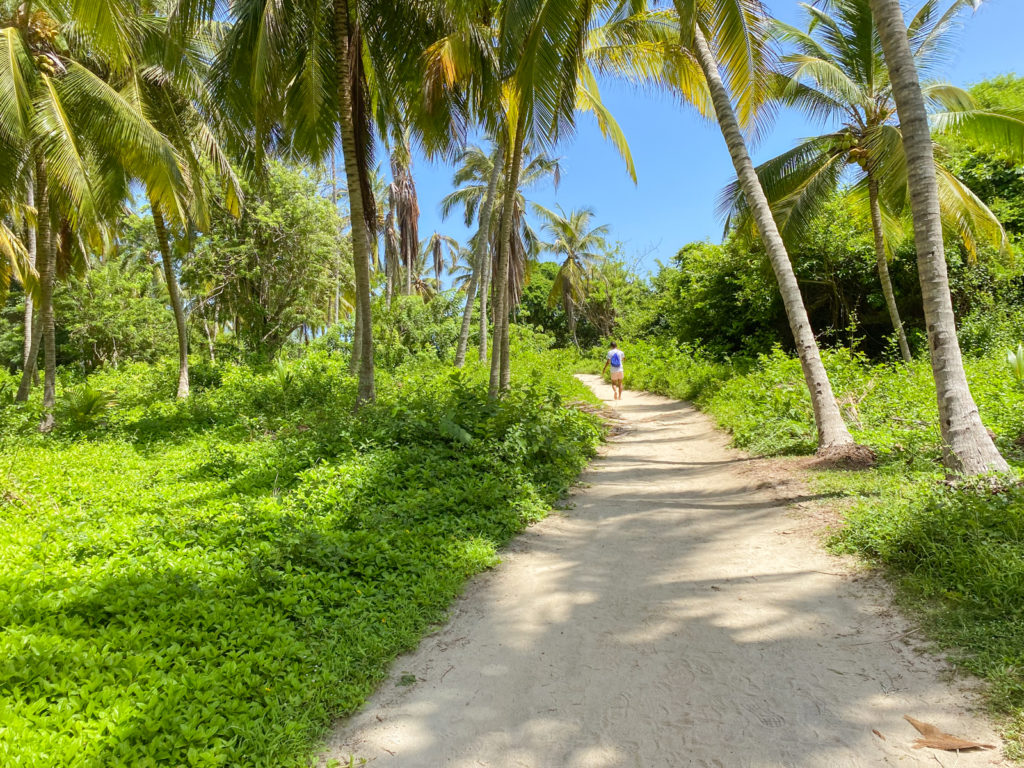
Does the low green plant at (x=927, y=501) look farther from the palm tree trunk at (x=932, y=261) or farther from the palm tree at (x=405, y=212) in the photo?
the palm tree at (x=405, y=212)

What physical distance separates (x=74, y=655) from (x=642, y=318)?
25.0m

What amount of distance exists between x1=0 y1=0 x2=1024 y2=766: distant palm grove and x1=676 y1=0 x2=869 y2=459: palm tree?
1.8 inches

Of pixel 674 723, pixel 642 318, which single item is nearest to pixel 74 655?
pixel 674 723

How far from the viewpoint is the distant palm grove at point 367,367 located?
9.40 feet

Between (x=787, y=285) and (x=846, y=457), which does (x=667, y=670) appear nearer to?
(x=846, y=457)

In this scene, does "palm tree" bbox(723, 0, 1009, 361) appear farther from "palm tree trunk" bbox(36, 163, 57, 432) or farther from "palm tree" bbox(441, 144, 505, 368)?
"palm tree trunk" bbox(36, 163, 57, 432)

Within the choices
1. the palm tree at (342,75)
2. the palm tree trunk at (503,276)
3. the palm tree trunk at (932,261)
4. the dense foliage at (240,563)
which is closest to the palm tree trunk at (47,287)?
the dense foliage at (240,563)

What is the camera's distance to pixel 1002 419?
592 centimetres

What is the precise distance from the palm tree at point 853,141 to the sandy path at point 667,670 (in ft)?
30.5

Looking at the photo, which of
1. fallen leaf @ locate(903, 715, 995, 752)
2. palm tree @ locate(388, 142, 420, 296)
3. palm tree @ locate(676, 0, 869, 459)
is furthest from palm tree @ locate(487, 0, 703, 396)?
palm tree @ locate(388, 142, 420, 296)

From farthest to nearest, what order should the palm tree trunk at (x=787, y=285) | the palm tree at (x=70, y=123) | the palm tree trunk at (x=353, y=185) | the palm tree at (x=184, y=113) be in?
1. the palm tree at (x=184, y=113)
2. the palm tree at (x=70, y=123)
3. the palm tree trunk at (x=353, y=185)
4. the palm tree trunk at (x=787, y=285)

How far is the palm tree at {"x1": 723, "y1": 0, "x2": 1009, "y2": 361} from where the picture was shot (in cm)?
1016

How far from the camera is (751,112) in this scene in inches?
311

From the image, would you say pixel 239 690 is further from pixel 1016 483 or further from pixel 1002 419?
pixel 1002 419
